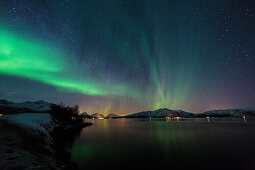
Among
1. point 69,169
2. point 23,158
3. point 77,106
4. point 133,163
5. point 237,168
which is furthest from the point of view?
point 77,106

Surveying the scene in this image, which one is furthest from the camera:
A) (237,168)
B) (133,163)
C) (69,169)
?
(133,163)

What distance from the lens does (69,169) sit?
14508 millimetres

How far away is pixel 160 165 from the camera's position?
57.6 ft

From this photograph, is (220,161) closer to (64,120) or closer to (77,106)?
(64,120)

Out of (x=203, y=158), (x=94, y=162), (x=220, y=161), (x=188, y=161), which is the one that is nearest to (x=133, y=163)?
(x=94, y=162)

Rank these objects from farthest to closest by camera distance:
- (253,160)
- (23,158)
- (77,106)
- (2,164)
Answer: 1. (77,106)
2. (253,160)
3. (23,158)
4. (2,164)

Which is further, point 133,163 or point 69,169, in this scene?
point 133,163

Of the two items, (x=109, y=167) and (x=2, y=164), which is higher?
(x=2, y=164)

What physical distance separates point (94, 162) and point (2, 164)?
11569mm

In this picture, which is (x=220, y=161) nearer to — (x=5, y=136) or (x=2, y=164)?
(x=2, y=164)

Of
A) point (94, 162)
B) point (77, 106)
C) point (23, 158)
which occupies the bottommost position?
point (94, 162)

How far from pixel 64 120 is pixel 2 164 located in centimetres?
6183

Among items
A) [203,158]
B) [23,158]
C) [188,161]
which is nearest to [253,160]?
[203,158]

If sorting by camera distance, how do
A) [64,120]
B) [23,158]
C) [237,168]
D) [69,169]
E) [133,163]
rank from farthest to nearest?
1. [64,120]
2. [133,163]
3. [237,168]
4. [69,169]
5. [23,158]
